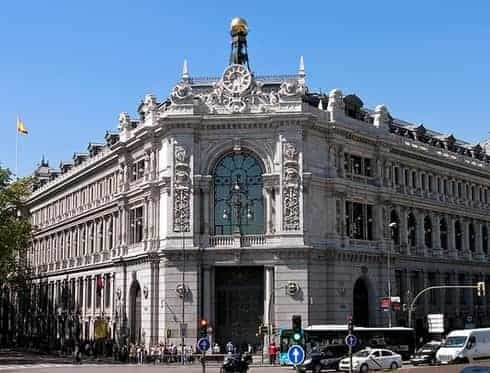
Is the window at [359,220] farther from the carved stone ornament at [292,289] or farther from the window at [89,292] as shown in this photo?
the window at [89,292]

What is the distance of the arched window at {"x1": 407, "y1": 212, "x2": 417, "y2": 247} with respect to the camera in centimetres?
8462

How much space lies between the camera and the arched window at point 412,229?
278 feet

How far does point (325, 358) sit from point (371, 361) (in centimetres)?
322

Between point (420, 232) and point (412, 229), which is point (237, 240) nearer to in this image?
point (412, 229)

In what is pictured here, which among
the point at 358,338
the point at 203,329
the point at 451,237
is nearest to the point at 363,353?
the point at 358,338

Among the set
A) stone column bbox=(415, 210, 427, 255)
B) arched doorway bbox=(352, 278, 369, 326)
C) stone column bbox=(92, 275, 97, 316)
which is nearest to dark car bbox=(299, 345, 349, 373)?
arched doorway bbox=(352, 278, 369, 326)

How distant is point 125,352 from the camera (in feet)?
232

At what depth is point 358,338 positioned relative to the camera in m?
62.6

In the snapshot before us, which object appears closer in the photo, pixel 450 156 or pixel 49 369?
pixel 49 369

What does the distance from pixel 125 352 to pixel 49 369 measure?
1122 centimetres

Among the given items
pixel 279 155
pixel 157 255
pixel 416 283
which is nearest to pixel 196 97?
pixel 279 155

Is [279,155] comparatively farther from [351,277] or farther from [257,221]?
[351,277]

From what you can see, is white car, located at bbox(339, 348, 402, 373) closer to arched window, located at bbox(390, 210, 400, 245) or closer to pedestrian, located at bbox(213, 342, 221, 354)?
Answer: pedestrian, located at bbox(213, 342, 221, 354)

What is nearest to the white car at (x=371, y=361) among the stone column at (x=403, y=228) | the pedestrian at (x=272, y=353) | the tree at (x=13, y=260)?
the pedestrian at (x=272, y=353)
